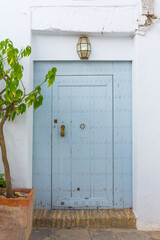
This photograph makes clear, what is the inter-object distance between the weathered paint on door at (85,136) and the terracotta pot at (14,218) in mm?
801

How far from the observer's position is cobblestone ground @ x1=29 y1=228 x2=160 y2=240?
2.96 m

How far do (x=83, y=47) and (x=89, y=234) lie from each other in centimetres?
227

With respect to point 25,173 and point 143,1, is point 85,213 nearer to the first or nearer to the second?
point 25,173

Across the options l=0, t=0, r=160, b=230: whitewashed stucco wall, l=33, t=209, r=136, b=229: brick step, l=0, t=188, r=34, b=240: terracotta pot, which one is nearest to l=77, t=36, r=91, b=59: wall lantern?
l=0, t=0, r=160, b=230: whitewashed stucco wall

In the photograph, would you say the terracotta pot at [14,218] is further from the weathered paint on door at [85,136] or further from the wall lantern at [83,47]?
the wall lantern at [83,47]

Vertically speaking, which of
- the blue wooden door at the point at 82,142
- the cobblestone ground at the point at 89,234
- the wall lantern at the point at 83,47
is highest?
the wall lantern at the point at 83,47

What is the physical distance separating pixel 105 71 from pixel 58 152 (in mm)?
1240

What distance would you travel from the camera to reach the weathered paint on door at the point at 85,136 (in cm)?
343

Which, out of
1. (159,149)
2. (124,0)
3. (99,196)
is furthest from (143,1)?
(99,196)

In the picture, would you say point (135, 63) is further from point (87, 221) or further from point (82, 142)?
point (87, 221)

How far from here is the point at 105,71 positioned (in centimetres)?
345

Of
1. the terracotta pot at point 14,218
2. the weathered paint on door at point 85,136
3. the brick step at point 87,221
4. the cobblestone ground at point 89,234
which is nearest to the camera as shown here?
the terracotta pot at point 14,218

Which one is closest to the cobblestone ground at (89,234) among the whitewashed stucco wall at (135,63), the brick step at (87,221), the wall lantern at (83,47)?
the brick step at (87,221)

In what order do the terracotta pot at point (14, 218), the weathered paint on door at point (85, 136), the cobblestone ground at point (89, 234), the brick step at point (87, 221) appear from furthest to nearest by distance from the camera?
the weathered paint on door at point (85, 136), the brick step at point (87, 221), the cobblestone ground at point (89, 234), the terracotta pot at point (14, 218)
